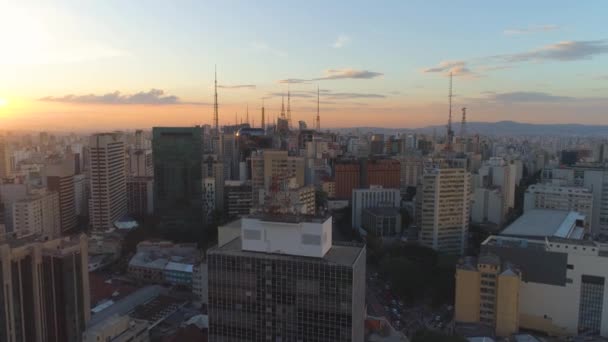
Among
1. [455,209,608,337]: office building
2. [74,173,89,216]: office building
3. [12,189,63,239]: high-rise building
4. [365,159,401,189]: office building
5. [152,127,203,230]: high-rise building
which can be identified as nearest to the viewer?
[455,209,608,337]: office building

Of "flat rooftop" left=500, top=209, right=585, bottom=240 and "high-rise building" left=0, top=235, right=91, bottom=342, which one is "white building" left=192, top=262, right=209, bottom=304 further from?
"flat rooftop" left=500, top=209, right=585, bottom=240

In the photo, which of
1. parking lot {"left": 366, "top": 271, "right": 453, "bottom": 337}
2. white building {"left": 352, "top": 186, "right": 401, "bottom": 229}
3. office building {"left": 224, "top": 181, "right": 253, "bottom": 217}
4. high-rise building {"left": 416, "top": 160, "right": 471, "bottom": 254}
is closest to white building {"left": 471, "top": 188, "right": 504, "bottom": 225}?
white building {"left": 352, "top": 186, "right": 401, "bottom": 229}

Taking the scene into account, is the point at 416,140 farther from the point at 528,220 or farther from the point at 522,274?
the point at 522,274

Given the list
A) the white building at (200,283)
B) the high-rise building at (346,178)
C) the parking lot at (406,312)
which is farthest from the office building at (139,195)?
the parking lot at (406,312)

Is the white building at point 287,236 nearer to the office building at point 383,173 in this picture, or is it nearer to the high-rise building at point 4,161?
the office building at point 383,173

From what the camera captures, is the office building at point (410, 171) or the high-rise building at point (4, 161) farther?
the office building at point (410, 171)

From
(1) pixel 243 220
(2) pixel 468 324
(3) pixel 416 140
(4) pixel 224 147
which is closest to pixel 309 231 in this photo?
(1) pixel 243 220

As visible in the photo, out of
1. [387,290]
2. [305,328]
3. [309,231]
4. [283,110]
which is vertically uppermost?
[283,110]
